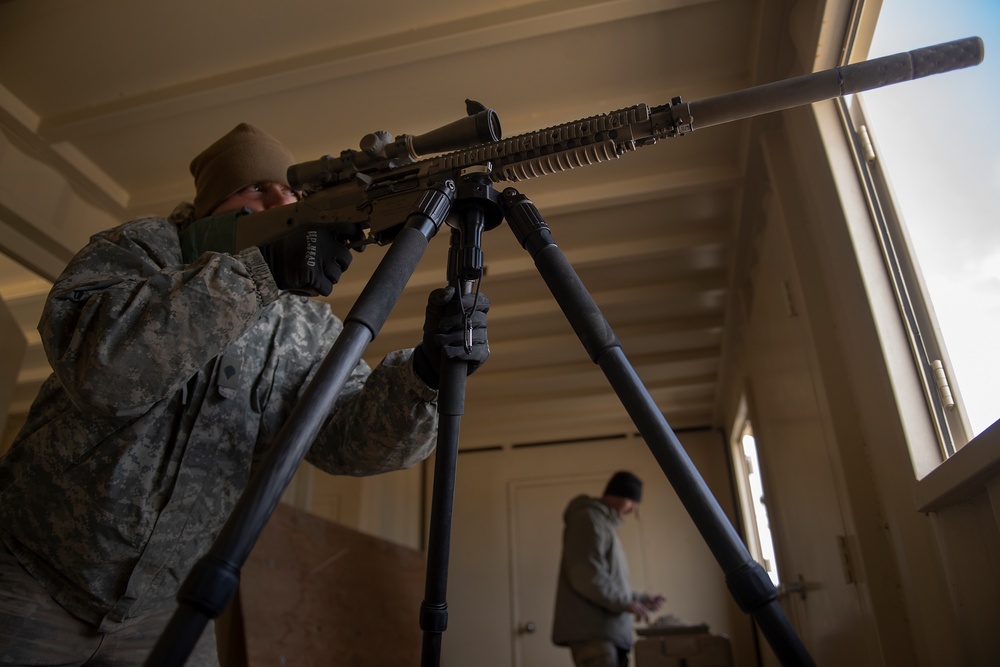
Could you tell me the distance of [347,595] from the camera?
329 centimetres

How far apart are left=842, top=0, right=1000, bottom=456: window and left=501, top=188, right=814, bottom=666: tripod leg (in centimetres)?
68

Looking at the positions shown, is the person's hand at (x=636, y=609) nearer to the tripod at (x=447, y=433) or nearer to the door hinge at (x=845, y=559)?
the door hinge at (x=845, y=559)

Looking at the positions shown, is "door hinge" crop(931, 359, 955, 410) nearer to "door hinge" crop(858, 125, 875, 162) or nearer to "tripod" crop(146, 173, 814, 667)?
"door hinge" crop(858, 125, 875, 162)

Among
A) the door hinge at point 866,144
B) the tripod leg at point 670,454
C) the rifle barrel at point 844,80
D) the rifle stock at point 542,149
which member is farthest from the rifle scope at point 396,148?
the door hinge at point 866,144

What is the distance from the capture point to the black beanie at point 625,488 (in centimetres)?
375

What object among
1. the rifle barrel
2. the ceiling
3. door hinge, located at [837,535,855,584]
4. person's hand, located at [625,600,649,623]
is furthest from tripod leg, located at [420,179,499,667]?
person's hand, located at [625,600,649,623]

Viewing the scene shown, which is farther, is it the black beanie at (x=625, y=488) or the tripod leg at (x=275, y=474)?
the black beanie at (x=625, y=488)

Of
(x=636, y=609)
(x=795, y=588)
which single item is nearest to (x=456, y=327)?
(x=795, y=588)

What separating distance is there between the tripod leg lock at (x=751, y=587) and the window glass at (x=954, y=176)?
0.67 m

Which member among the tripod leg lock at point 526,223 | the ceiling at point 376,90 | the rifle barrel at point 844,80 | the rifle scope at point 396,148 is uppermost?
the ceiling at point 376,90

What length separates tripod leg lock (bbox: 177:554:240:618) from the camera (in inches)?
22.6

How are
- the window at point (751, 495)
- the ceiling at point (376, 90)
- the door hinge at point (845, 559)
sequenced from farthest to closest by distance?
the window at point (751, 495) → the ceiling at point (376, 90) → the door hinge at point (845, 559)

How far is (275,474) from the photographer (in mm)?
641

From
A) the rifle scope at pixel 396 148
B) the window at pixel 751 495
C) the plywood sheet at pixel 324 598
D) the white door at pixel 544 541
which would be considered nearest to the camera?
the rifle scope at pixel 396 148
